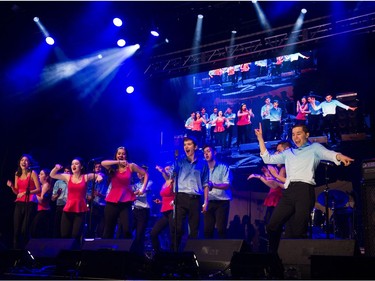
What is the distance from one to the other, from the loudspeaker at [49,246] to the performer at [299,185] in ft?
10.5

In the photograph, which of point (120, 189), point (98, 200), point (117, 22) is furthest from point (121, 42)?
point (120, 189)

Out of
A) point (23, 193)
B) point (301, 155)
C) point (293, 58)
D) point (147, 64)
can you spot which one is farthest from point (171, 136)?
point (301, 155)

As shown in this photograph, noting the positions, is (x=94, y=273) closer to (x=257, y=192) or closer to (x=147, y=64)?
(x=257, y=192)

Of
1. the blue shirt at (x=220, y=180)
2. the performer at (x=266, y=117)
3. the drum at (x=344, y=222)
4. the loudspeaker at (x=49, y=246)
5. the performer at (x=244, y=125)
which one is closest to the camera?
the loudspeaker at (x=49, y=246)

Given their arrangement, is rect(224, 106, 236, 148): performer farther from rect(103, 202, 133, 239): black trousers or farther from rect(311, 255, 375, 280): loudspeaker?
rect(311, 255, 375, 280): loudspeaker

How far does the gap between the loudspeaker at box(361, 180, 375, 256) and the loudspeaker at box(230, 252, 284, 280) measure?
1469 mm

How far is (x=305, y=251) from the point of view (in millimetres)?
5363

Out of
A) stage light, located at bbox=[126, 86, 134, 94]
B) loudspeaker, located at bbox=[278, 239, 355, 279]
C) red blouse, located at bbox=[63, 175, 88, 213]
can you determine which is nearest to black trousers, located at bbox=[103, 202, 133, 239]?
red blouse, located at bbox=[63, 175, 88, 213]

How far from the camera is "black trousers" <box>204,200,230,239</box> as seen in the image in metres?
8.40

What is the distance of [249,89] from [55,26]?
5721mm

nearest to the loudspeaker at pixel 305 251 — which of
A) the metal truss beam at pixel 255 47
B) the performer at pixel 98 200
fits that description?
the performer at pixel 98 200

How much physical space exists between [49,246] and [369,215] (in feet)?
16.7

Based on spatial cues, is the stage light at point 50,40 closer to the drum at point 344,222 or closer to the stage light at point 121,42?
the stage light at point 121,42

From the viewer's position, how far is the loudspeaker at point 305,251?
5070mm
